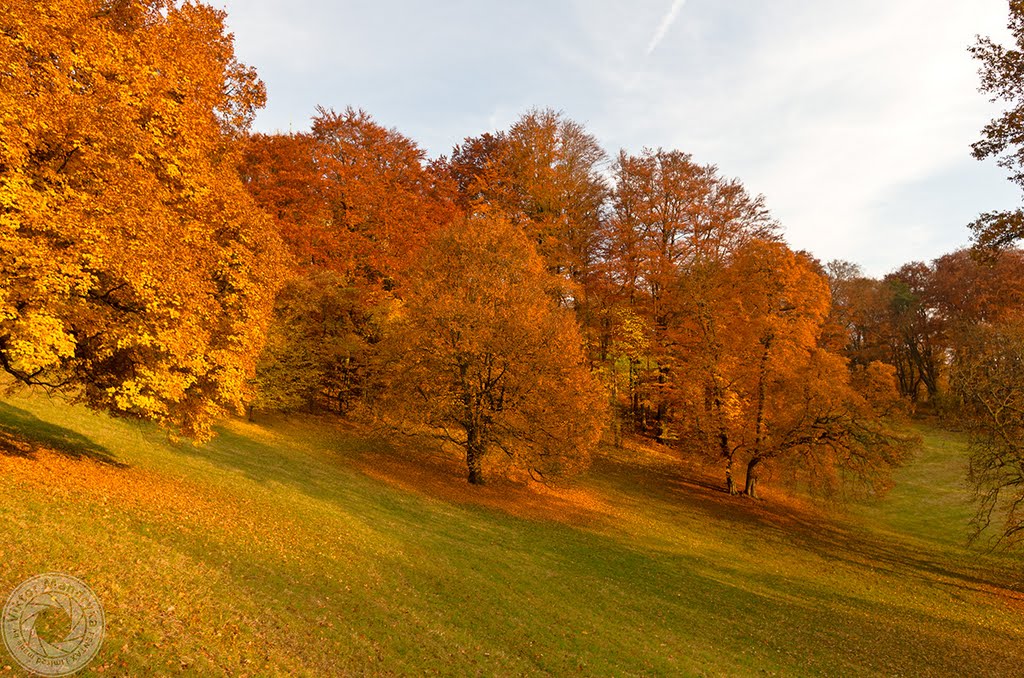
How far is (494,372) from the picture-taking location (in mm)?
25641

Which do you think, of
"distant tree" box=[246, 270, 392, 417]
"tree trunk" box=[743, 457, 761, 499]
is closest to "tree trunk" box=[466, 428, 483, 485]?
"distant tree" box=[246, 270, 392, 417]

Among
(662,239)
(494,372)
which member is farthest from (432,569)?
(662,239)

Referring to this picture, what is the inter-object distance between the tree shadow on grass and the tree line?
1694 millimetres

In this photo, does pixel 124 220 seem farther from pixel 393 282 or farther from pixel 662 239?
pixel 662 239

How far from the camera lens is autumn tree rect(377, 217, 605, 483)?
24766 mm

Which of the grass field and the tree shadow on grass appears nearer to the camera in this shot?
the grass field

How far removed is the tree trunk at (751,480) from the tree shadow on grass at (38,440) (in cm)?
3164

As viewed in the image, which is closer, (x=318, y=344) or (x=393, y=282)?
(x=318, y=344)

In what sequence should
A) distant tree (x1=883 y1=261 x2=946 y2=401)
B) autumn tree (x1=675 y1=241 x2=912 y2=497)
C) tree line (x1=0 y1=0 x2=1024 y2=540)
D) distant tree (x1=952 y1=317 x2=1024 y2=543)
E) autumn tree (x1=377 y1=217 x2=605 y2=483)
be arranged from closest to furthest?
tree line (x1=0 y1=0 x2=1024 y2=540), distant tree (x1=952 y1=317 x2=1024 y2=543), autumn tree (x1=377 y1=217 x2=605 y2=483), autumn tree (x1=675 y1=241 x2=912 y2=497), distant tree (x1=883 y1=261 x2=946 y2=401)

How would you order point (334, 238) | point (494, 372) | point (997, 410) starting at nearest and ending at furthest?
point (997, 410)
point (494, 372)
point (334, 238)

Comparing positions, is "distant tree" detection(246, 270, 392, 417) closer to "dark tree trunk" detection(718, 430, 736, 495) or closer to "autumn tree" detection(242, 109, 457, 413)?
"autumn tree" detection(242, 109, 457, 413)

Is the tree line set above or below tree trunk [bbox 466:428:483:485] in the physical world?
above

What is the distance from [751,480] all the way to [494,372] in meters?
18.9

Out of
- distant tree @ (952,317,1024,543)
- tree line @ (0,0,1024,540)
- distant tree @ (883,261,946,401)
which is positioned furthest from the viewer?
distant tree @ (883,261,946,401)
